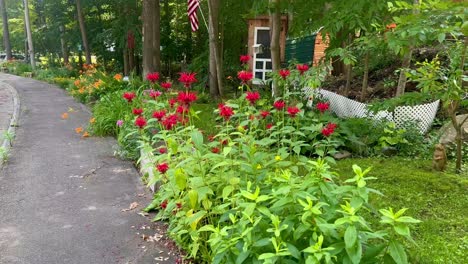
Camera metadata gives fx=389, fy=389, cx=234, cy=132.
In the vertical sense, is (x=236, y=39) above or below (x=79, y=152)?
above

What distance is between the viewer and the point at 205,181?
2.87 m

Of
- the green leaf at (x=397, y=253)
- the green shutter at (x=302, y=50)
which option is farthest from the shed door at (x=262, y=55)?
the green leaf at (x=397, y=253)

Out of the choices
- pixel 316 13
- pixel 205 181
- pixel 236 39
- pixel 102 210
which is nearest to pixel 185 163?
pixel 205 181

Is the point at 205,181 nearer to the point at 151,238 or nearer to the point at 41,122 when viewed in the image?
the point at 151,238

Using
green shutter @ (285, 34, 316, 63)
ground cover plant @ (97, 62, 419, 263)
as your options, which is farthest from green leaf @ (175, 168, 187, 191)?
green shutter @ (285, 34, 316, 63)

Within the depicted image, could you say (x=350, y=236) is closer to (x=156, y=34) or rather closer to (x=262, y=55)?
(x=262, y=55)

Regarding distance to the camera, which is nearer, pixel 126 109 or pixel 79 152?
pixel 79 152

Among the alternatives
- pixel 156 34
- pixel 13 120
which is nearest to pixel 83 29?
pixel 156 34

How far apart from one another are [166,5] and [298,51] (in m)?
7.34

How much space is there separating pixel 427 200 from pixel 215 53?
6.43m

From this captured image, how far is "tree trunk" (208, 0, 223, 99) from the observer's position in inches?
343

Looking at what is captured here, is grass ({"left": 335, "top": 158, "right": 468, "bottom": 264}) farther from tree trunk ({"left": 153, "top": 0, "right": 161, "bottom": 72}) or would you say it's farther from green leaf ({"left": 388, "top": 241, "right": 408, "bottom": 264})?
tree trunk ({"left": 153, "top": 0, "right": 161, "bottom": 72})

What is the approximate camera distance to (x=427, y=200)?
3.56 meters

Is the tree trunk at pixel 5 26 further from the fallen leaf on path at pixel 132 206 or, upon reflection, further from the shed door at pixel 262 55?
the fallen leaf on path at pixel 132 206
